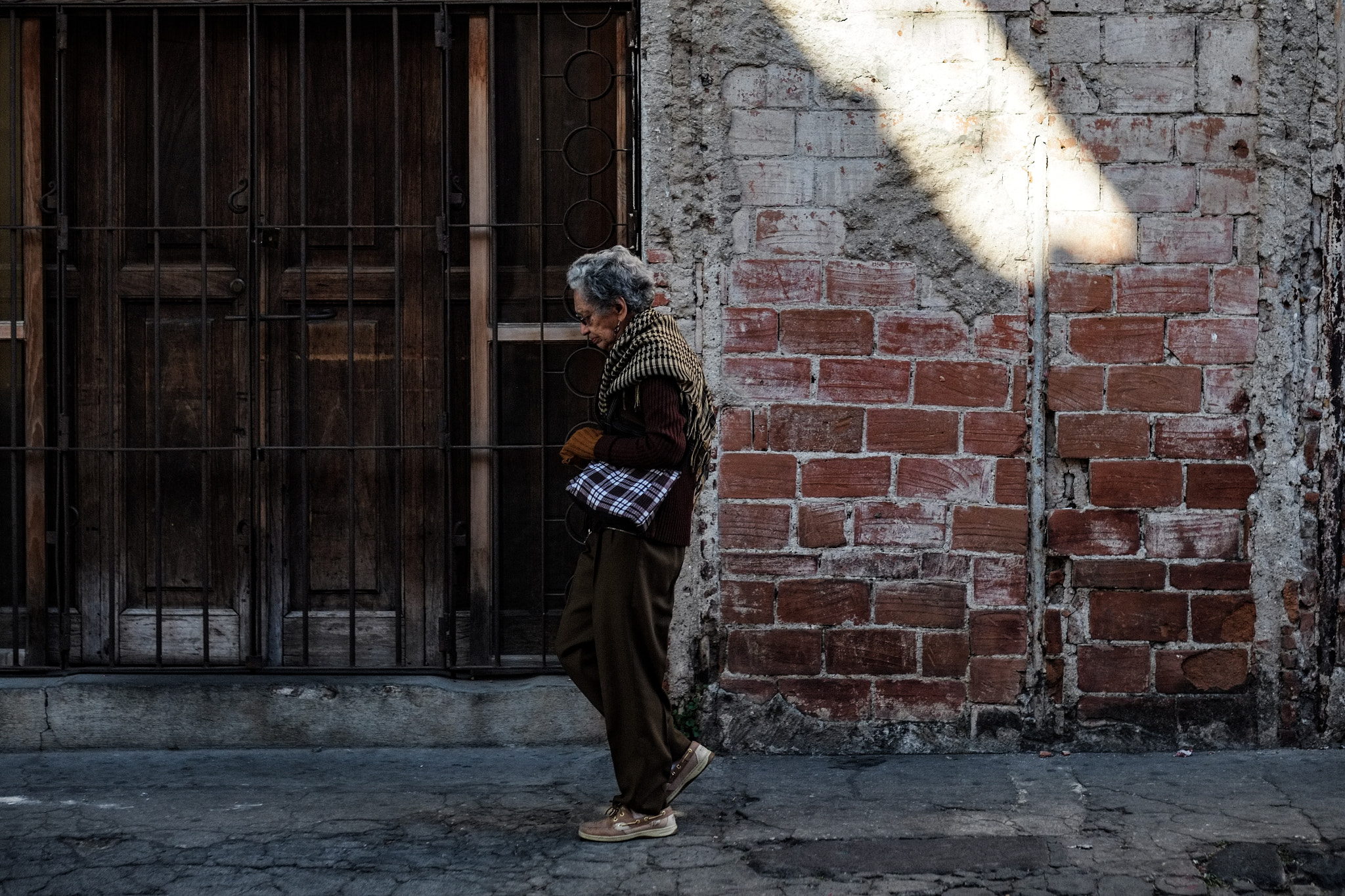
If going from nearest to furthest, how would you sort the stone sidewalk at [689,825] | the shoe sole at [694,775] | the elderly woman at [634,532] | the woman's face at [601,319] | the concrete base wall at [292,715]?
the stone sidewalk at [689,825]
the elderly woman at [634,532]
the woman's face at [601,319]
the shoe sole at [694,775]
the concrete base wall at [292,715]

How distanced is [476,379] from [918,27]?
5.96 feet

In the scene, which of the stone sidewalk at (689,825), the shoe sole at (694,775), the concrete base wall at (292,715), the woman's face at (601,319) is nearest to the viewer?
the stone sidewalk at (689,825)

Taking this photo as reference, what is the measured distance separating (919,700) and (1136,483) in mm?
976

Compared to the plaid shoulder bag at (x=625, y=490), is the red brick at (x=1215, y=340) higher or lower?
higher

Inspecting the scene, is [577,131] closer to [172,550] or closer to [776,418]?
[776,418]

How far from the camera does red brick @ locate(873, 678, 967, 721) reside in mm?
4176

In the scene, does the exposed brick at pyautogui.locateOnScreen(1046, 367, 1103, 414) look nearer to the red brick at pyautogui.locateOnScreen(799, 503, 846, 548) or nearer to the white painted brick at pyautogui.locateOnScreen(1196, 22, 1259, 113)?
the red brick at pyautogui.locateOnScreen(799, 503, 846, 548)

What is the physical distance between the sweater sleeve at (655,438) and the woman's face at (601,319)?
0.70ft

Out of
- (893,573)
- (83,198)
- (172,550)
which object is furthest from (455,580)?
(83,198)

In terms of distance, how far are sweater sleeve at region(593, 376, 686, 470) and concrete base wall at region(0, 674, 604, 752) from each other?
1.28 m

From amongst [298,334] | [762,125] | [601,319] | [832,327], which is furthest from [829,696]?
[298,334]

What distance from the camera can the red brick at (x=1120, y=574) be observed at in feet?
13.6

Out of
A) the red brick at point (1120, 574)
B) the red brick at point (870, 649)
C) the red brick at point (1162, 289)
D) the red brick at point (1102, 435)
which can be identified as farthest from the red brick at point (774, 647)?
the red brick at point (1162, 289)

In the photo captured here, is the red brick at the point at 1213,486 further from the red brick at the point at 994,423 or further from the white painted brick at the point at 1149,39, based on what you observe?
the white painted brick at the point at 1149,39
